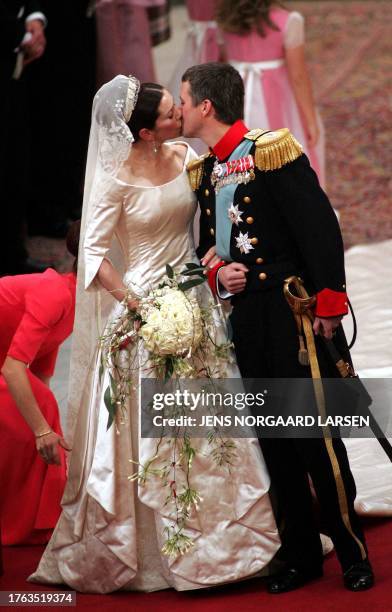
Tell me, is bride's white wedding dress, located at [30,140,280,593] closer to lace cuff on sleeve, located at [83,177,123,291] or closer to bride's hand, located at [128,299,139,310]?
lace cuff on sleeve, located at [83,177,123,291]

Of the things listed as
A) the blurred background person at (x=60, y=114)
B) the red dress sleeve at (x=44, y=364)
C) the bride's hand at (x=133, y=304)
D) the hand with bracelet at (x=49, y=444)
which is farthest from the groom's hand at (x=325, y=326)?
the blurred background person at (x=60, y=114)

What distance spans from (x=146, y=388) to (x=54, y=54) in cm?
434

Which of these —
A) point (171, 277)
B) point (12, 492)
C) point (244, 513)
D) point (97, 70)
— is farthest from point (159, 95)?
point (97, 70)

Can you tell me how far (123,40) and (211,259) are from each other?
4.15 metres

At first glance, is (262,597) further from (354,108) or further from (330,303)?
(354,108)

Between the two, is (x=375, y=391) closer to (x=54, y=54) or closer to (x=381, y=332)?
(x=381, y=332)

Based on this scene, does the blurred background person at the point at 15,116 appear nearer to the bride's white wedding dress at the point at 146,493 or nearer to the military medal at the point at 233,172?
the bride's white wedding dress at the point at 146,493

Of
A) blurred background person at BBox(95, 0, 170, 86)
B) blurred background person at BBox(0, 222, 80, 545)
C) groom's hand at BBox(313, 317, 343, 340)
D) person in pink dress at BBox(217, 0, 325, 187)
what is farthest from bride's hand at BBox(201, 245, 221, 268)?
blurred background person at BBox(95, 0, 170, 86)

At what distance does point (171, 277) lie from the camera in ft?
11.8

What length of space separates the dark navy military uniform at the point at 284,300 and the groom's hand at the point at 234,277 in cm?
2

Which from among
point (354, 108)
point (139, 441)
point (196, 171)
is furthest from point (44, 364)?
point (354, 108)

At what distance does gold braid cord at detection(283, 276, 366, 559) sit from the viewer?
3.50 meters

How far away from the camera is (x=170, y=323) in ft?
11.3

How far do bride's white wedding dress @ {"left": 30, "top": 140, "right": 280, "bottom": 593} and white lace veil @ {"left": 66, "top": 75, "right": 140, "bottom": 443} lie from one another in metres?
0.03
